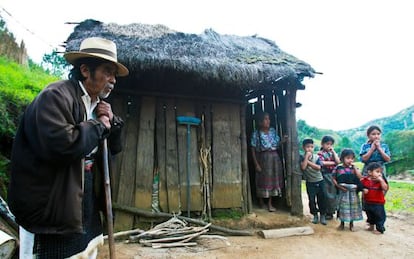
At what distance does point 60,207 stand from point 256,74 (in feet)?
12.5

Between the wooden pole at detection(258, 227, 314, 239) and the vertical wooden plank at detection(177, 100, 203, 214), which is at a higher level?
the vertical wooden plank at detection(177, 100, 203, 214)

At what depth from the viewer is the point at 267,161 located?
5.48 m

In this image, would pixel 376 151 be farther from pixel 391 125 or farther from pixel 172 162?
pixel 391 125

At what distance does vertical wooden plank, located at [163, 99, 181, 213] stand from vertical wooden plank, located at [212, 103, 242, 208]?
0.65 metres

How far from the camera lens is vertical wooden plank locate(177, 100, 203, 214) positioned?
4840 millimetres

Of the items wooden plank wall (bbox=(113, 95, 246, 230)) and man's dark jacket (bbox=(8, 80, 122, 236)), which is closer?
man's dark jacket (bbox=(8, 80, 122, 236))

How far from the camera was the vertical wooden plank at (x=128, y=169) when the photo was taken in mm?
4398

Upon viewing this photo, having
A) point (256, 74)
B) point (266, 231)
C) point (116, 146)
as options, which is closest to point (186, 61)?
point (256, 74)

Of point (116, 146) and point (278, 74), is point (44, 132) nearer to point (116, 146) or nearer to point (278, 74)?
point (116, 146)

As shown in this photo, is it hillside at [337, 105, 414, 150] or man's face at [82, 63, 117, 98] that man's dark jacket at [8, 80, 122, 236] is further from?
hillside at [337, 105, 414, 150]

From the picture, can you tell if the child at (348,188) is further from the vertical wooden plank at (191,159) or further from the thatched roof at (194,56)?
the vertical wooden plank at (191,159)

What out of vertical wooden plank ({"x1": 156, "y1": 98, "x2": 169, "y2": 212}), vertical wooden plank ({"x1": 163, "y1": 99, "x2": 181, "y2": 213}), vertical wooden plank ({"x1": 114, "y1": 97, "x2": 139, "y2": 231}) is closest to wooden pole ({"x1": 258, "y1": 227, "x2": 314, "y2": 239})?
vertical wooden plank ({"x1": 163, "y1": 99, "x2": 181, "y2": 213})

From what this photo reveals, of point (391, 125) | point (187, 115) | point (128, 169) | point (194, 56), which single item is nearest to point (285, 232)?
point (187, 115)

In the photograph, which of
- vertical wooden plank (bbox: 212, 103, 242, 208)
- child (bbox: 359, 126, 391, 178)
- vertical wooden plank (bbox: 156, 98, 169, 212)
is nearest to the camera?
vertical wooden plank (bbox: 156, 98, 169, 212)
